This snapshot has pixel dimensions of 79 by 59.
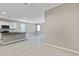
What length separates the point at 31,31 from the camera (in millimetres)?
17812

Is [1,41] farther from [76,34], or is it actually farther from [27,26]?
[27,26]

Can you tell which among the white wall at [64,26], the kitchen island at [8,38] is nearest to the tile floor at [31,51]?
the white wall at [64,26]

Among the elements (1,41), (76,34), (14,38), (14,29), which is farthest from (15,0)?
(14,29)

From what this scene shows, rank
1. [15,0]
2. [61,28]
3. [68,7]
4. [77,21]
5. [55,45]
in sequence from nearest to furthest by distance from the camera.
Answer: [15,0] < [77,21] < [68,7] < [61,28] < [55,45]

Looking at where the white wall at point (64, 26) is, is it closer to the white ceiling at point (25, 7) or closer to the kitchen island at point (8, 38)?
the white ceiling at point (25, 7)

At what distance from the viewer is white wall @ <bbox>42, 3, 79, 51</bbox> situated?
4.40m

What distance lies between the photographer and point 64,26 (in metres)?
5.05

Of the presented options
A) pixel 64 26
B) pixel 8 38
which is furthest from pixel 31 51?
pixel 8 38

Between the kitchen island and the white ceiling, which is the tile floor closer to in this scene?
the kitchen island

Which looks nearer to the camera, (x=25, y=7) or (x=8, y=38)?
(x=25, y=7)

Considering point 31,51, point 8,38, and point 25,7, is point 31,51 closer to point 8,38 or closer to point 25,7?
point 25,7

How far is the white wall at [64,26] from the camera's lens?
173 inches

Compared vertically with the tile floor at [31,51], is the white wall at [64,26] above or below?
above

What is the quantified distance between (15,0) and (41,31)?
1525 cm
